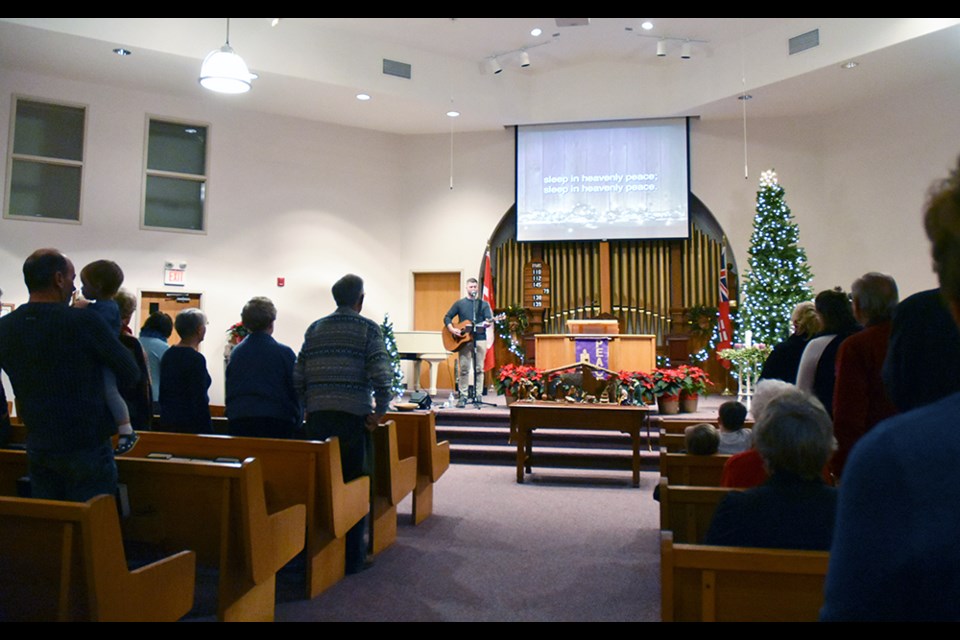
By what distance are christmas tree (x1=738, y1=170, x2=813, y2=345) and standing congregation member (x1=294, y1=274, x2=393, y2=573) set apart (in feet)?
23.0

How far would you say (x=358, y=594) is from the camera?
3.20 m

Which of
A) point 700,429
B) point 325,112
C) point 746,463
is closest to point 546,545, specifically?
point 700,429

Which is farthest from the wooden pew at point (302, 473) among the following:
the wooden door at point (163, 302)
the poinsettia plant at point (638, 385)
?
the wooden door at point (163, 302)

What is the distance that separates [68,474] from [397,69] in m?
8.45

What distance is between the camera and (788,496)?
183 cm

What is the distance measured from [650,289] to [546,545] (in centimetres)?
762

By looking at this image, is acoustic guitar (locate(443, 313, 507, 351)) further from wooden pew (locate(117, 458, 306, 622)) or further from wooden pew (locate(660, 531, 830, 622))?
wooden pew (locate(660, 531, 830, 622))

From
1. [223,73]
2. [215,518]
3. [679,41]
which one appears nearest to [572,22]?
[679,41]

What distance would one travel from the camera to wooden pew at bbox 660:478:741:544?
8.32ft

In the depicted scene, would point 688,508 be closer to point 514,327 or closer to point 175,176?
point 514,327

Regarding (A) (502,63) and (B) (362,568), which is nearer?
(B) (362,568)

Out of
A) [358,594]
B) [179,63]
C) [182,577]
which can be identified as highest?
[179,63]

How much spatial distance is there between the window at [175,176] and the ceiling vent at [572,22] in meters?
5.03
